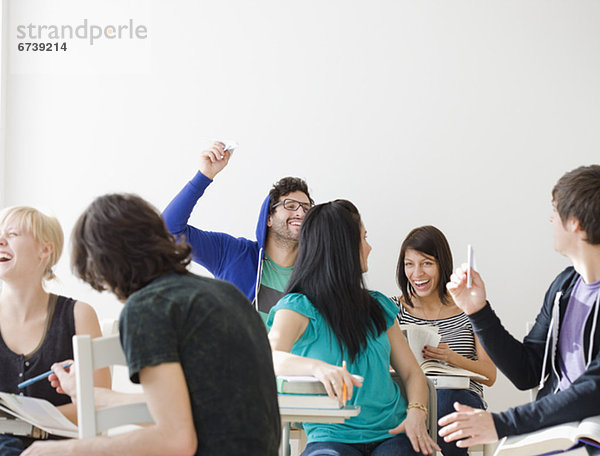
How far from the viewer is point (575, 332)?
1.83m

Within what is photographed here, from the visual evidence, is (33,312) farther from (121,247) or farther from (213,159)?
(213,159)

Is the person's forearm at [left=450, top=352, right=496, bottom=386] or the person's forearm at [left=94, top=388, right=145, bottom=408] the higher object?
the person's forearm at [left=94, top=388, right=145, bottom=408]

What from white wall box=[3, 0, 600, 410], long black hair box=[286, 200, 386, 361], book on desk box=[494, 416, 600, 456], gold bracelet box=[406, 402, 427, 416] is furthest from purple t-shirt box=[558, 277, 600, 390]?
white wall box=[3, 0, 600, 410]

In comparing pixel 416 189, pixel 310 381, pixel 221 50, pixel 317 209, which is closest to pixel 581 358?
pixel 310 381

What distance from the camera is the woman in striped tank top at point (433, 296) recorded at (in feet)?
10.0

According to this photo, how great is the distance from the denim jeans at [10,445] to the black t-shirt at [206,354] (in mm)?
702

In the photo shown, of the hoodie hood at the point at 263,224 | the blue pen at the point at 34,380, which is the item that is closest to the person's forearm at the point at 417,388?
the blue pen at the point at 34,380

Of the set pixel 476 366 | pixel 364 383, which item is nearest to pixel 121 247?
pixel 364 383

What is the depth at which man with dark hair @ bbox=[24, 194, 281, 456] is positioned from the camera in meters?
1.19

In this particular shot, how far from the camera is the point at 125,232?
1.30m

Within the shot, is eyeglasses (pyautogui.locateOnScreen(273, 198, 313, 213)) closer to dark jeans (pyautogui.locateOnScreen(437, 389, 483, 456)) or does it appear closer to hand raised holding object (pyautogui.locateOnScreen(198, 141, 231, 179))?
hand raised holding object (pyautogui.locateOnScreen(198, 141, 231, 179))

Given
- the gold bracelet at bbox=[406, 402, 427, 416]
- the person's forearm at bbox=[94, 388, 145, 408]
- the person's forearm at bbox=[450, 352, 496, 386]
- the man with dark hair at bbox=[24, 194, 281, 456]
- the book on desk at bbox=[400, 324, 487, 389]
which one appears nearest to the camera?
the man with dark hair at bbox=[24, 194, 281, 456]

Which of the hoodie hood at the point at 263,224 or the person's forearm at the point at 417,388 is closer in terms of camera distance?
the person's forearm at the point at 417,388

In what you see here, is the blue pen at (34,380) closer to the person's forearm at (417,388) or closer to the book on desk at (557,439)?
the person's forearm at (417,388)
